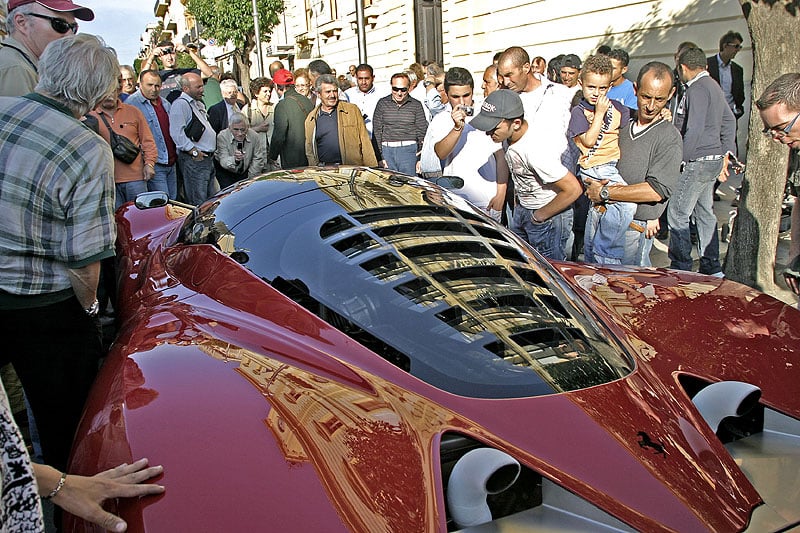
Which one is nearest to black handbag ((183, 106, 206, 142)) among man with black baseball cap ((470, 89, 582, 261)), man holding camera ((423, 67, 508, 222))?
man holding camera ((423, 67, 508, 222))

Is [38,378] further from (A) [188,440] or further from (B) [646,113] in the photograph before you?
(B) [646,113]

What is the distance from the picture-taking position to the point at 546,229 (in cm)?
465

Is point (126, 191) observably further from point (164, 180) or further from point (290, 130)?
point (290, 130)

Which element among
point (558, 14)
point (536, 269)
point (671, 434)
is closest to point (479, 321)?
point (536, 269)

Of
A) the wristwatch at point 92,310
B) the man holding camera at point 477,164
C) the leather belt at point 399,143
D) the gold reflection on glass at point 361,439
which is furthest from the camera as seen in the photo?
the leather belt at point 399,143

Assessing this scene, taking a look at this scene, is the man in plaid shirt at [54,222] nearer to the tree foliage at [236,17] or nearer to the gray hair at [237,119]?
the gray hair at [237,119]

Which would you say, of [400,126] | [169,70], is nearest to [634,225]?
[400,126]

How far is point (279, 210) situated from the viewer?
2.82m

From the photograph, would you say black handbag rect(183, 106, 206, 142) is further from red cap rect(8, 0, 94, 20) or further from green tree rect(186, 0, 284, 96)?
green tree rect(186, 0, 284, 96)

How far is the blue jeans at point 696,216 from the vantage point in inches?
224

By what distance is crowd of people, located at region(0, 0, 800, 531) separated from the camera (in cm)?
244

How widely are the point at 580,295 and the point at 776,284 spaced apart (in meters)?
4.01

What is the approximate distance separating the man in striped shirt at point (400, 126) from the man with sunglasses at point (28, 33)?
16.5 ft

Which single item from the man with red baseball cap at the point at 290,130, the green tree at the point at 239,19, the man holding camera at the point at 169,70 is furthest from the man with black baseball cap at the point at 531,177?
the green tree at the point at 239,19
